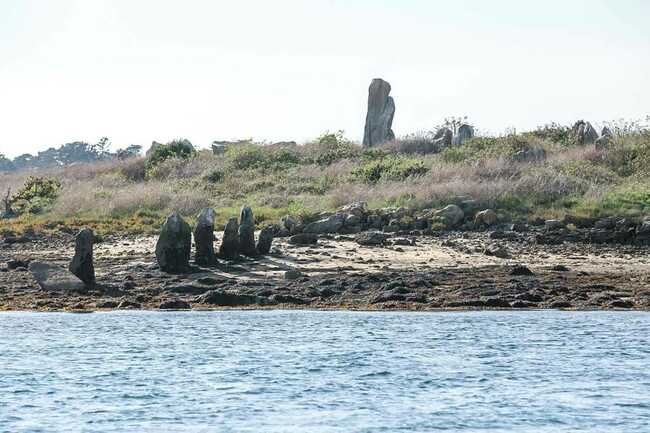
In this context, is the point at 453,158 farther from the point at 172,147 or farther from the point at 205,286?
the point at 205,286

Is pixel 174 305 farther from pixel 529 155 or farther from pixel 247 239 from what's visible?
pixel 529 155

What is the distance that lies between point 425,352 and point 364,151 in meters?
40.0

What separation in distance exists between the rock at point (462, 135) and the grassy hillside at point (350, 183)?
1.80 m

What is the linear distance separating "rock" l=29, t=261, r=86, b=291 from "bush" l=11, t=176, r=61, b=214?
19.7m

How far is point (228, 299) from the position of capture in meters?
30.2

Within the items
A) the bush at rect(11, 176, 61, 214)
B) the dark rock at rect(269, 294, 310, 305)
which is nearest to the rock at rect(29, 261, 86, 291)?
the dark rock at rect(269, 294, 310, 305)

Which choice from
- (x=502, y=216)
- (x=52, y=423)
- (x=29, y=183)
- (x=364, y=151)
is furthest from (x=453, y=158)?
(x=52, y=423)

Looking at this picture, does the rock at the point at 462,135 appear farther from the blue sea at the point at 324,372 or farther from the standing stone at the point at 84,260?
the blue sea at the point at 324,372

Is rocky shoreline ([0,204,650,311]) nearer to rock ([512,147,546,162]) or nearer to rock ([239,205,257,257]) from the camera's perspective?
rock ([239,205,257,257])

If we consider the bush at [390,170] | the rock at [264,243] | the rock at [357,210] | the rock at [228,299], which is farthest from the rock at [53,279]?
the bush at [390,170]

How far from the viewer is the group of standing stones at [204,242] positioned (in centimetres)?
3350

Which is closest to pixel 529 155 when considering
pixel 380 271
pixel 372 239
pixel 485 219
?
pixel 485 219

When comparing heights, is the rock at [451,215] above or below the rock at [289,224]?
above

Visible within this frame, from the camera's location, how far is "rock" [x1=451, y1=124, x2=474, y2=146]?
67031 mm
